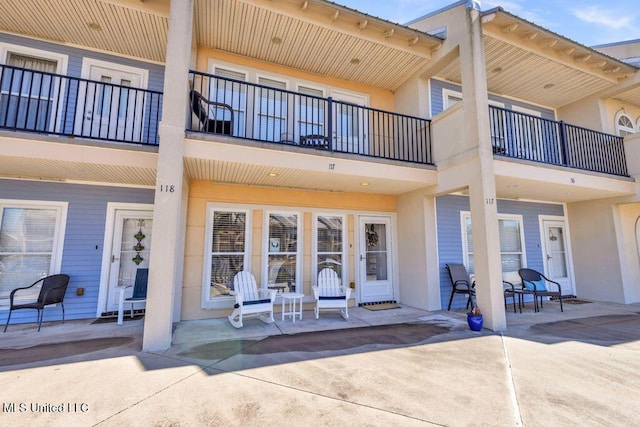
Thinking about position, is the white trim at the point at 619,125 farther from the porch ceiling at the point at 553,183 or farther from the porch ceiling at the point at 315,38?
the porch ceiling at the point at 315,38

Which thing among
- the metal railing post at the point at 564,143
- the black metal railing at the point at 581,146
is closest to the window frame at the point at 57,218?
the black metal railing at the point at 581,146

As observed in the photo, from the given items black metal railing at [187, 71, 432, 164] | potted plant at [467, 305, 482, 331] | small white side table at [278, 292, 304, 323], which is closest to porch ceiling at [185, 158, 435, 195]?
black metal railing at [187, 71, 432, 164]

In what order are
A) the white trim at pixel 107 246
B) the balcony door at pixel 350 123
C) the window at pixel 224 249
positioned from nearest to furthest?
1. the white trim at pixel 107 246
2. the window at pixel 224 249
3. the balcony door at pixel 350 123

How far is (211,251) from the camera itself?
239 inches

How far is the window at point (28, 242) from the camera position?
5410 mm

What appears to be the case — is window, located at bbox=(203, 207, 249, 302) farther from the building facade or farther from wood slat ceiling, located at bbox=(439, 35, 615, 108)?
wood slat ceiling, located at bbox=(439, 35, 615, 108)

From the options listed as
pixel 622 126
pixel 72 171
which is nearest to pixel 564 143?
pixel 622 126

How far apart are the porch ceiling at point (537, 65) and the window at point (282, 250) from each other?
5.24 meters

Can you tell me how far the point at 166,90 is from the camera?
446 cm

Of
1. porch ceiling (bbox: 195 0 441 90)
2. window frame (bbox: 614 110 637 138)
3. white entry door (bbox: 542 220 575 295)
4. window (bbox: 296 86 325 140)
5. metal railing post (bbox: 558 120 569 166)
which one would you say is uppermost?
porch ceiling (bbox: 195 0 441 90)

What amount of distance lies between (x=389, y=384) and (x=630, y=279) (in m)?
8.50

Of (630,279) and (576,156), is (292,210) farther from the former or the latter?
(630,279)

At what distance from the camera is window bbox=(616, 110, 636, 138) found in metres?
8.64

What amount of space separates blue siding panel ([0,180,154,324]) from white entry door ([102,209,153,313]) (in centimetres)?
22
